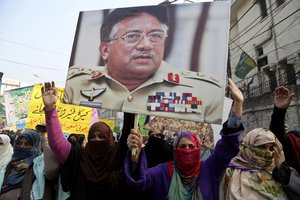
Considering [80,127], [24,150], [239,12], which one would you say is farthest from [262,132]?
[239,12]

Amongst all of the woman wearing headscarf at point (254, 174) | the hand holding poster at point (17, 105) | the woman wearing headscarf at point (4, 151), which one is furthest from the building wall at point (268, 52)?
the hand holding poster at point (17, 105)

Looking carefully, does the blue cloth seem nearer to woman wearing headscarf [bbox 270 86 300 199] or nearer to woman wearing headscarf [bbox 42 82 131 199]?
woman wearing headscarf [bbox 42 82 131 199]

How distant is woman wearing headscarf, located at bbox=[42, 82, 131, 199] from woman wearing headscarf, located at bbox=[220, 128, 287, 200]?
27.5 inches

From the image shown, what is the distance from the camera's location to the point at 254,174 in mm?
1690

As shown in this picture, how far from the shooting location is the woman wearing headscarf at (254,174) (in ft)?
Result: 5.29

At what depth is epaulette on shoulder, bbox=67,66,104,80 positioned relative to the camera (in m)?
1.94

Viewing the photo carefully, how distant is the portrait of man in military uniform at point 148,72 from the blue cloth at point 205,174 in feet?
0.53

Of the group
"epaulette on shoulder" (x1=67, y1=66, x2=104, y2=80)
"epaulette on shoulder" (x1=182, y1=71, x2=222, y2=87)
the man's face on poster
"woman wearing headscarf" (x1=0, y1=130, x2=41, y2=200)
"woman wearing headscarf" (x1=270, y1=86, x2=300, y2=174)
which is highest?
the man's face on poster

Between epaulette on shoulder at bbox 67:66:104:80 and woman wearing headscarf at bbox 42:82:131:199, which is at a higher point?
epaulette on shoulder at bbox 67:66:104:80

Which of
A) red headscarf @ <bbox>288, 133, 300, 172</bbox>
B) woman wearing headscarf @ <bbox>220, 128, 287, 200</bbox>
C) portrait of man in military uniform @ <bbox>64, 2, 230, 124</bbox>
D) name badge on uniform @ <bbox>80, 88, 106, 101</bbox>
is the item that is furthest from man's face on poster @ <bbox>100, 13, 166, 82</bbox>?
red headscarf @ <bbox>288, 133, 300, 172</bbox>

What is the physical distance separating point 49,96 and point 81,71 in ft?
1.01

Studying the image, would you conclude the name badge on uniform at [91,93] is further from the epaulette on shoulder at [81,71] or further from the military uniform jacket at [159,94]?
the epaulette on shoulder at [81,71]

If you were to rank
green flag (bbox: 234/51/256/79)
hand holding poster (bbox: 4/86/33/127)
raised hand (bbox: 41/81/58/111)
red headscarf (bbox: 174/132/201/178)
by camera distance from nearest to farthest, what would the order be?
red headscarf (bbox: 174/132/201/178) < raised hand (bbox: 41/81/58/111) < hand holding poster (bbox: 4/86/33/127) < green flag (bbox: 234/51/256/79)

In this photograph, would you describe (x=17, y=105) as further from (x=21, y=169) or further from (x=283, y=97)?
(x=283, y=97)
